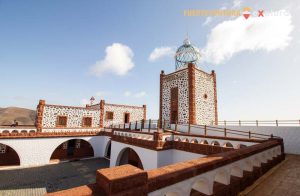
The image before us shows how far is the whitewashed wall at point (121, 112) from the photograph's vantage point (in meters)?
22.3

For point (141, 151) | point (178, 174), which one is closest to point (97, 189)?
point (178, 174)

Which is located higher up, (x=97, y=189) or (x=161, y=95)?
(x=161, y=95)

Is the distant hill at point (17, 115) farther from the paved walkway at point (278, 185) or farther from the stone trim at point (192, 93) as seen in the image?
the paved walkway at point (278, 185)

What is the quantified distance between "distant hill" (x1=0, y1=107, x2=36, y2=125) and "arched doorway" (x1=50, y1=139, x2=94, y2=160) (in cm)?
5680

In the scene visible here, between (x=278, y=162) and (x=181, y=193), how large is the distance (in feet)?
20.3

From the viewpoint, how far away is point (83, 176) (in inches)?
487

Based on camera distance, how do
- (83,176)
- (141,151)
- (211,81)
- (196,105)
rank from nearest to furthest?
(141,151), (83,176), (196,105), (211,81)

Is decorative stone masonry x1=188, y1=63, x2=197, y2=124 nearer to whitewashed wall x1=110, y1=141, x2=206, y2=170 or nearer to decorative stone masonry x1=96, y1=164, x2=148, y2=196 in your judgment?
whitewashed wall x1=110, y1=141, x2=206, y2=170

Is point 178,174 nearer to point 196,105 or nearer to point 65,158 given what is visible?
point 196,105

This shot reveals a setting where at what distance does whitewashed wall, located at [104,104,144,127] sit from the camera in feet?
73.0

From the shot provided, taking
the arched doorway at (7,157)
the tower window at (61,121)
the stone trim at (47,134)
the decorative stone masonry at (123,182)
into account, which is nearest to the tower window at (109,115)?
the stone trim at (47,134)

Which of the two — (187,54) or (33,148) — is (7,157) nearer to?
(33,148)

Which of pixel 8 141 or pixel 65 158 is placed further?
pixel 65 158

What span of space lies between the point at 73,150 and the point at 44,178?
722cm
